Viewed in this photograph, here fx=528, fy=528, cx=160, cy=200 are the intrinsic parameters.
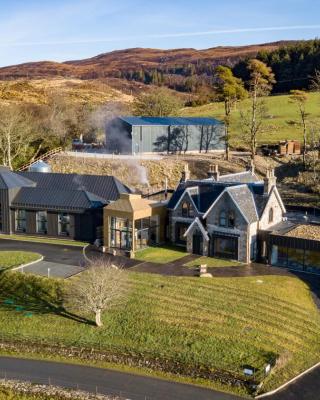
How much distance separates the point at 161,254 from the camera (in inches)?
1800

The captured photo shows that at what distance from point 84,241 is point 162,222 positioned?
25.3ft

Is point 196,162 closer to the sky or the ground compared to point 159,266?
closer to the sky

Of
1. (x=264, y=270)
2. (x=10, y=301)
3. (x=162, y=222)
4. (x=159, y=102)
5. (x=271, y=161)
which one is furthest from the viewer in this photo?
(x=159, y=102)

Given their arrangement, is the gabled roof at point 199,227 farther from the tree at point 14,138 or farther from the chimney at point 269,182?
the tree at point 14,138

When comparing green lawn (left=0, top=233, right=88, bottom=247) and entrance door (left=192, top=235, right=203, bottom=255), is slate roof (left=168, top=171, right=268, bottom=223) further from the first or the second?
green lawn (left=0, top=233, right=88, bottom=247)

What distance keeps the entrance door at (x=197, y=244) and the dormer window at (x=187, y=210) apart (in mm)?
2335

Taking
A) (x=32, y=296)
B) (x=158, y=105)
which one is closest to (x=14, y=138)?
(x=158, y=105)

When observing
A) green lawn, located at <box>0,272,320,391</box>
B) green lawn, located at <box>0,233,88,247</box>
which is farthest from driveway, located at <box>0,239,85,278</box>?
green lawn, located at <box>0,272,320,391</box>

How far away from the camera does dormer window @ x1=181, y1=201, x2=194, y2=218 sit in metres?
47.4

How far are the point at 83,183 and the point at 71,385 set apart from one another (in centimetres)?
2789

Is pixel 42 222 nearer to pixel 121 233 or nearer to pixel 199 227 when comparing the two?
pixel 121 233

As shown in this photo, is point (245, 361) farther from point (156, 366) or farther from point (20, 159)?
point (20, 159)

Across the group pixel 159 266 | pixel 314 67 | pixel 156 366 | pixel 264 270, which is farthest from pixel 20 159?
pixel 314 67

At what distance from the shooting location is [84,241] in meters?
50.4
